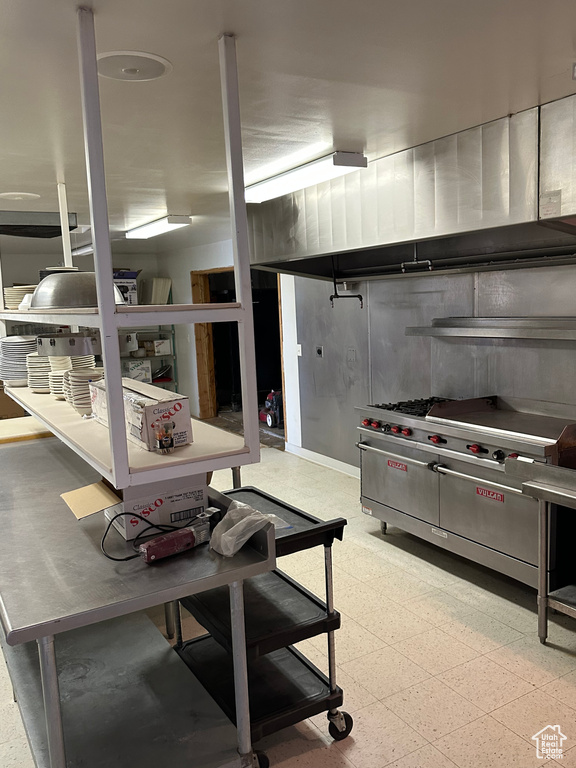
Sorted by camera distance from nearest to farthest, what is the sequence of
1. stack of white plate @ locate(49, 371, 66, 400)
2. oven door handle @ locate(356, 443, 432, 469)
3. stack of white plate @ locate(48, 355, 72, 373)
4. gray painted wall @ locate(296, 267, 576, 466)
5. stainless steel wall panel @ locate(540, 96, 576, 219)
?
1. stainless steel wall panel @ locate(540, 96, 576, 219)
2. stack of white plate @ locate(49, 371, 66, 400)
3. stack of white plate @ locate(48, 355, 72, 373)
4. gray painted wall @ locate(296, 267, 576, 466)
5. oven door handle @ locate(356, 443, 432, 469)

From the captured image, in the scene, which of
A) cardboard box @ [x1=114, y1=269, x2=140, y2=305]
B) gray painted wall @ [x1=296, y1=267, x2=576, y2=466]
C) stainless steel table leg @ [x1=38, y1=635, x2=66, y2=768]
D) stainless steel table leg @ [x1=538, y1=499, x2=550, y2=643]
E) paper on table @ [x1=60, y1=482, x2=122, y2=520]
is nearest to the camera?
stainless steel table leg @ [x1=38, y1=635, x2=66, y2=768]

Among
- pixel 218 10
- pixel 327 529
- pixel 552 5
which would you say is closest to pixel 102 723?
pixel 327 529

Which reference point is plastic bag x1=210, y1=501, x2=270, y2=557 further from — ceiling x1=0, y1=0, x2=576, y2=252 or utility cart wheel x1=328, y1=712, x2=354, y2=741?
ceiling x1=0, y1=0, x2=576, y2=252

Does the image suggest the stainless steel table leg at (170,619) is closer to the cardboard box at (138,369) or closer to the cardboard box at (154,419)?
the cardboard box at (154,419)

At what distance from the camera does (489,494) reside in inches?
127

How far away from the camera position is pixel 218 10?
155 centimetres

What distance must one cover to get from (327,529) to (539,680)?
1.19 m

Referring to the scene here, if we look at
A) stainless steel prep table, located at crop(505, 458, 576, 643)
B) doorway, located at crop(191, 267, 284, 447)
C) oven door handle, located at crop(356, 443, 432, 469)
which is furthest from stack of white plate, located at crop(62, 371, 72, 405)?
doorway, located at crop(191, 267, 284, 447)

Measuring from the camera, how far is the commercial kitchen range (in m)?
2.96

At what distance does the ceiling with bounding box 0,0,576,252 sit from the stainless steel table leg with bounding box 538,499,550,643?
5.86 ft

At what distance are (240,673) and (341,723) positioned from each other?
623 mm

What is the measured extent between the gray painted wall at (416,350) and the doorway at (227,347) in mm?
2250

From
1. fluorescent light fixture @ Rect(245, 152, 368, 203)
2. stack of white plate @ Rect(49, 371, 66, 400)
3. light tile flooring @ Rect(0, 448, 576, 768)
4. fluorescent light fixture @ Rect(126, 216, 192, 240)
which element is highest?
fluorescent light fixture @ Rect(126, 216, 192, 240)

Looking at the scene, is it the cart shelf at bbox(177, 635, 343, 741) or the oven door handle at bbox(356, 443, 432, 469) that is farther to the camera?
the oven door handle at bbox(356, 443, 432, 469)
